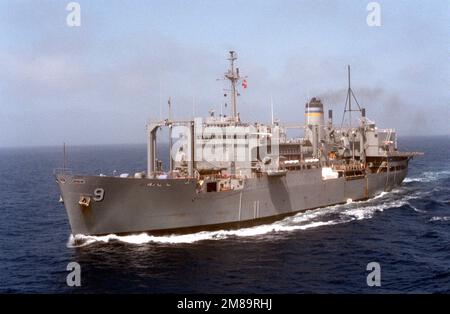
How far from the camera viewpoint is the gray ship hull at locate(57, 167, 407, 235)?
85.8 ft

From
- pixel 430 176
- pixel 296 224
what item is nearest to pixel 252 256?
pixel 296 224

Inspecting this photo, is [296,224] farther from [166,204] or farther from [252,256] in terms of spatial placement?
[166,204]

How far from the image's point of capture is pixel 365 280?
67.3 ft

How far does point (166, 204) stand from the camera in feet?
90.4

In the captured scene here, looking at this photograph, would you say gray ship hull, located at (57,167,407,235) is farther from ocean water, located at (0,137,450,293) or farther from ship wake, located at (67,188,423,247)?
ocean water, located at (0,137,450,293)

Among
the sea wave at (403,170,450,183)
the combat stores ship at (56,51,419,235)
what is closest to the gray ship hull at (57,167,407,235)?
the combat stores ship at (56,51,419,235)

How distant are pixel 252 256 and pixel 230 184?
7.38 metres

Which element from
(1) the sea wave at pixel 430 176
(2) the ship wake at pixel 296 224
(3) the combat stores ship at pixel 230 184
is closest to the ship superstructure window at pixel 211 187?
(3) the combat stores ship at pixel 230 184
